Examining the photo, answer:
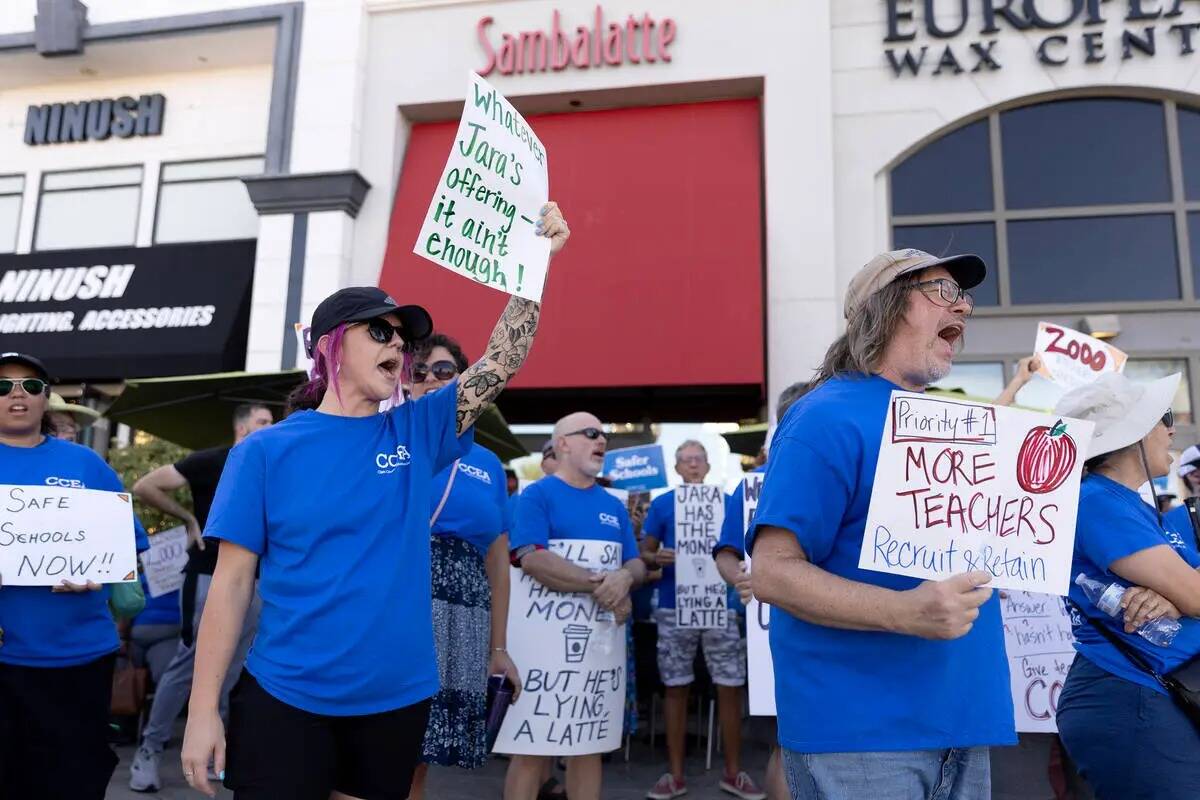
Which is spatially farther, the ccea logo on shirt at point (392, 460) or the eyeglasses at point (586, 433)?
the eyeglasses at point (586, 433)

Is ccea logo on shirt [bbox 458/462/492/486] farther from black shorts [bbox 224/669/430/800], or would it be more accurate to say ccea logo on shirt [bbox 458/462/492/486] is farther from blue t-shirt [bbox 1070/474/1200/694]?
blue t-shirt [bbox 1070/474/1200/694]

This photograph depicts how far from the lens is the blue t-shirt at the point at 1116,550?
247 centimetres

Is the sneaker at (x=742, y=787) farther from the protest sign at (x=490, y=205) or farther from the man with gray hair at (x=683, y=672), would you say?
the protest sign at (x=490, y=205)

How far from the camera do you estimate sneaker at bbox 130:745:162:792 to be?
5121mm

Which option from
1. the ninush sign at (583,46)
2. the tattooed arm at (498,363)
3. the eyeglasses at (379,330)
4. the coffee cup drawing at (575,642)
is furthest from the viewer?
the ninush sign at (583,46)

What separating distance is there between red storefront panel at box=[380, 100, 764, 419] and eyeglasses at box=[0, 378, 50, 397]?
5.60 meters

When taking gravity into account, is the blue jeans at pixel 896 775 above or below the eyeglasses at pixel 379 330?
below

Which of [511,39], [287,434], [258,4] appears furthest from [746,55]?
[287,434]

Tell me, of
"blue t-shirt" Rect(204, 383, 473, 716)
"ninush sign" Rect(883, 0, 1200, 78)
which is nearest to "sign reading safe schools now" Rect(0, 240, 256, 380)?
"ninush sign" Rect(883, 0, 1200, 78)

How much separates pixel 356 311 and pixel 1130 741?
246 cm

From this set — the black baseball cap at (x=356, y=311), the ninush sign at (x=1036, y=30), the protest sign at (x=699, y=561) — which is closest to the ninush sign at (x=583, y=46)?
the ninush sign at (x=1036, y=30)

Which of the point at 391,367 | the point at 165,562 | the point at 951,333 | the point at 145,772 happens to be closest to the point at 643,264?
the point at 165,562

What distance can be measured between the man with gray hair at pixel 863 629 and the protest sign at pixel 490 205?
3.79 ft

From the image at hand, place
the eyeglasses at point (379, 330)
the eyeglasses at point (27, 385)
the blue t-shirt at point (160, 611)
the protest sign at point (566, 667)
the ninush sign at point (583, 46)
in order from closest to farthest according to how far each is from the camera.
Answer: the eyeglasses at point (379, 330)
the eyeglasses at point (27, 385)
the protest sign at point (566, 667)
the blue t-shirt at point (160, 611)
the ninush sign at point (583, 46)
